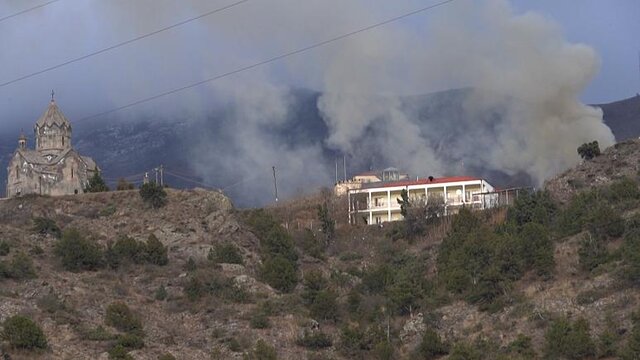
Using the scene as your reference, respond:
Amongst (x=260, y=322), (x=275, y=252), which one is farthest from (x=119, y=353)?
→ (x=275, y=252)

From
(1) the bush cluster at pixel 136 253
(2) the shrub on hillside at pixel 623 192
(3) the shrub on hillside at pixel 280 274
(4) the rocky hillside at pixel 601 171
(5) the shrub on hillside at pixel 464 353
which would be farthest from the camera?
A: (4) the rocky hillside at pixel 601 171

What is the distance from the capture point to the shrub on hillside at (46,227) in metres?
109

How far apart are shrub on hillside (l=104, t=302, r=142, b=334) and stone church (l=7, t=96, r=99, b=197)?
1611 inches

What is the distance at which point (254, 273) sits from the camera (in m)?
105

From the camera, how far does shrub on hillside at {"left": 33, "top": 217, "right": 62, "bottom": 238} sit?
4277 inches

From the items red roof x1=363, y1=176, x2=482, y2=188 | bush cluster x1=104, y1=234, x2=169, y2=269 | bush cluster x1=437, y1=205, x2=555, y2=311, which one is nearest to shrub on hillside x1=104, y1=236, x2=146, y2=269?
bush cluster x1=104, y1=234, x2=169, y2=269

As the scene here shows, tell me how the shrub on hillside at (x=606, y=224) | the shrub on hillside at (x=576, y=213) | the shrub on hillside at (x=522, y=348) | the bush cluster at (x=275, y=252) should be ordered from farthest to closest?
the bush cluster at (x=275, y=252), the shrub on hillside at (x=576, y=213), the shrub on hillside at (x=606, y=224), the shrub on hillside at (x=522, y=348)

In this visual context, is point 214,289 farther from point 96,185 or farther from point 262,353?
point 96,185

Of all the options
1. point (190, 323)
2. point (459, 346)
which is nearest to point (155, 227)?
point (190, 323)

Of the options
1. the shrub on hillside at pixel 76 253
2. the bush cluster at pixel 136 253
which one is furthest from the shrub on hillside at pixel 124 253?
the shrub on hillside at pixel 76 253

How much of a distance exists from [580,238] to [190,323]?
31.1 m

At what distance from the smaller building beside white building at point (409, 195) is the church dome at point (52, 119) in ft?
106

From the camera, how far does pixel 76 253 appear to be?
100562 millimetres

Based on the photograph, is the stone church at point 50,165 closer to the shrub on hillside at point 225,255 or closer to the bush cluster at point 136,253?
the bush cluster at point 136,253
